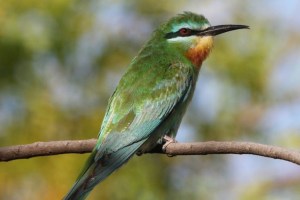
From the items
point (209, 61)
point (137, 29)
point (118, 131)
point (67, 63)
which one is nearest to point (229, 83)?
point (209, 61)

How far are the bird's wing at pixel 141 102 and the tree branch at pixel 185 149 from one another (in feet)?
1.08

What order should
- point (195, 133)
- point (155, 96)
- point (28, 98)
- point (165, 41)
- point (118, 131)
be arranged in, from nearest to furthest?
point (118, 131) < point (155, 96) < point (165, 41) < point (28, 98) < point (195, 133)

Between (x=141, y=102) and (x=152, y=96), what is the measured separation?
77 mm

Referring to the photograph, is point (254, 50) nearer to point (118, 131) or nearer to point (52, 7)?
point (52, 7)

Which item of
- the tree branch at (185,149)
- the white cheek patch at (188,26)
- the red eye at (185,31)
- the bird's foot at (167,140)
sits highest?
the white cheek patch at (188,26)

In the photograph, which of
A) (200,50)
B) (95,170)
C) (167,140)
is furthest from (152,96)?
(95,170)

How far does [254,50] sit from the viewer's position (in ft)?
16.1

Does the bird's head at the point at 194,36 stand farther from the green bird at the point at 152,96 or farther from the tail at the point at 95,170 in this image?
the tail at the point at 95,170

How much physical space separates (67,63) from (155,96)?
0.96 metres

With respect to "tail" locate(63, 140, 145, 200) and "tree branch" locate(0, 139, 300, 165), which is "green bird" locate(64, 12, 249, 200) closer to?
"tail" locate(63, 140, 145, 200)

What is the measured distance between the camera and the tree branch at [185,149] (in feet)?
8.78

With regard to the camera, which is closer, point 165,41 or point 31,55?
point 165,41

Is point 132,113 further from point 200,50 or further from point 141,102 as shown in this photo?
point 200,50

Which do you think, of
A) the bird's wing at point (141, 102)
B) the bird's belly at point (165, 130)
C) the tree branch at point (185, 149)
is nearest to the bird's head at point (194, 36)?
the bird's wing at point (141, 102)
